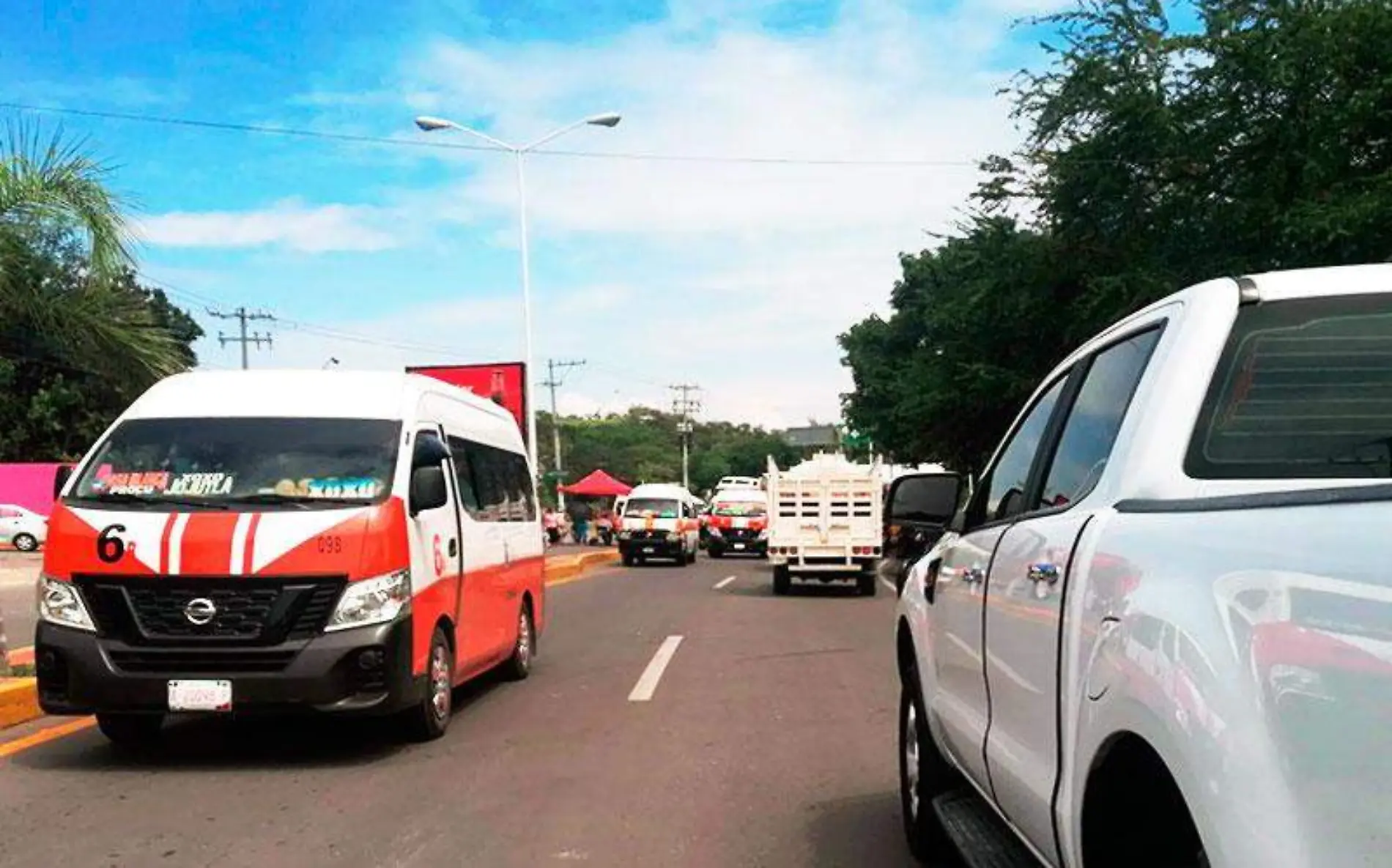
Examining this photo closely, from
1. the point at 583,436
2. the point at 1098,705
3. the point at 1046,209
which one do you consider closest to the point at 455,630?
the point at 1098,705

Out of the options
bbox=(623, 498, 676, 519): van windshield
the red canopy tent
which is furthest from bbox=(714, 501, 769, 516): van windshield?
the red canopy tent

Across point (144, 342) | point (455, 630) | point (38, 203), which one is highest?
point (38, 203)

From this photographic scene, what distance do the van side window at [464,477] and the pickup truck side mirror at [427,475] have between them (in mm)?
671

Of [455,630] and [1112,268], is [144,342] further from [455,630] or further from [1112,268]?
[1112,268]

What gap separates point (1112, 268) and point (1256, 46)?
4.14 metres

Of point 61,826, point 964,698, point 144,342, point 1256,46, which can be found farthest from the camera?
point 1256,46

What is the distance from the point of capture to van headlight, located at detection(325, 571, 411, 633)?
6.96 meters

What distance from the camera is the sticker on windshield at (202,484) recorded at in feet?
23.9

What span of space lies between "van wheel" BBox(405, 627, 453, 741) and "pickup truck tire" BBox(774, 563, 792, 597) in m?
14.5

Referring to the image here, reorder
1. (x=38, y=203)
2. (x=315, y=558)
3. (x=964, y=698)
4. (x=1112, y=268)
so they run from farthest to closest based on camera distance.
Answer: (x=1112, y=268) → (x=38, y=203) → (x=315, y=558) → (x=964, y=698)

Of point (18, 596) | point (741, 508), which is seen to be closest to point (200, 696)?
point (18, 596)

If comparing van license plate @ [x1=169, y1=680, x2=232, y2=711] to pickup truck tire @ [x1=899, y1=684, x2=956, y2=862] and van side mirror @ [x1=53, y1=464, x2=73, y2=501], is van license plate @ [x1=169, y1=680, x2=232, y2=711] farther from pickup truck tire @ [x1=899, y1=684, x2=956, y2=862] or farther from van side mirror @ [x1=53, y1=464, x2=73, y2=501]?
pickup truck tire @ [x1=899, y1=684, x2=956, y2=862]

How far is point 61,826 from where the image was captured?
579cm

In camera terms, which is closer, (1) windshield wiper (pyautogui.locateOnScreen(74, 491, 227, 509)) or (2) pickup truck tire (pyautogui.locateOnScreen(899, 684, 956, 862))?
(2) pickup truck tire (pyautogui.locateOnScreen(899, 684, 956, 862))
